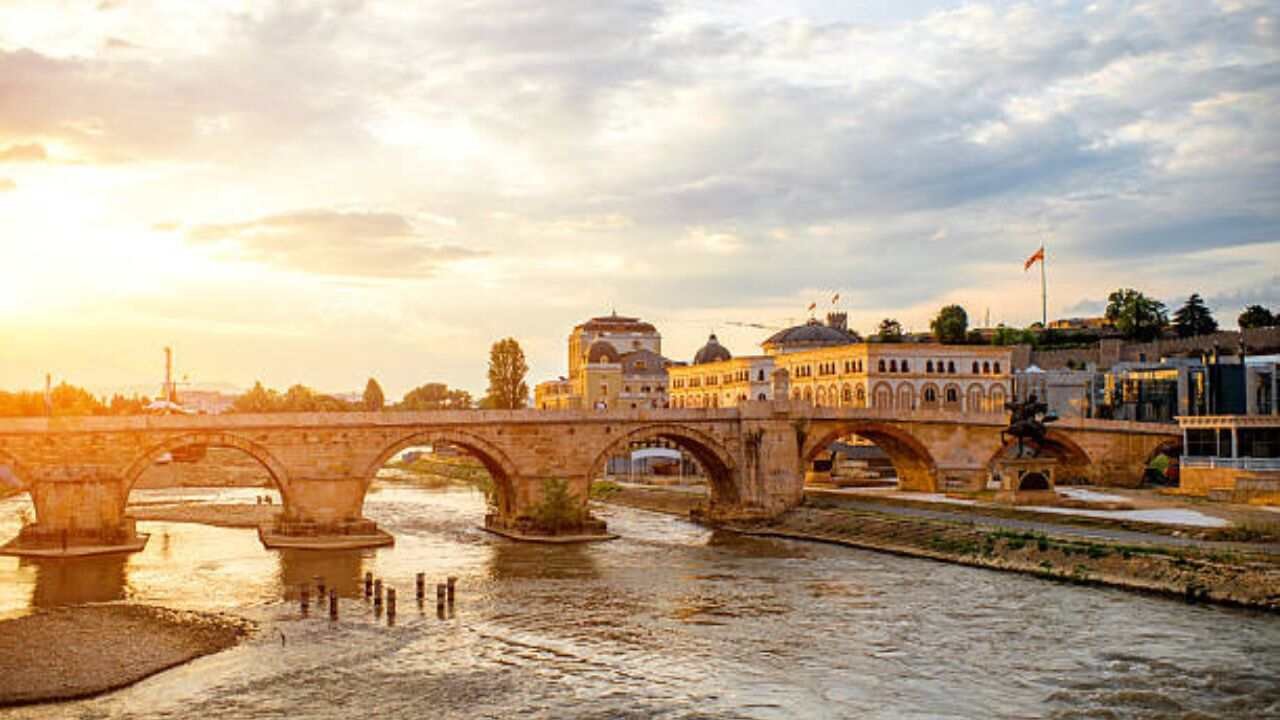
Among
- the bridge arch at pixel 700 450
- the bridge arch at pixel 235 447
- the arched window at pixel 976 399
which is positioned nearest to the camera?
the bridge arch at pixel 235 447

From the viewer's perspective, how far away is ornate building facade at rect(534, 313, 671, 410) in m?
130

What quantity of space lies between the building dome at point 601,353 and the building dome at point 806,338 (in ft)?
59.5

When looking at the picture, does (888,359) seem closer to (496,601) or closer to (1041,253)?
(1041,253)

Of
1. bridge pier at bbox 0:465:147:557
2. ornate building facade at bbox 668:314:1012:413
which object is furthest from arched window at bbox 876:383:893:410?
bridge pier at bbox 0:465:147:557

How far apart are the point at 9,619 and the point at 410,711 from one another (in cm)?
1687

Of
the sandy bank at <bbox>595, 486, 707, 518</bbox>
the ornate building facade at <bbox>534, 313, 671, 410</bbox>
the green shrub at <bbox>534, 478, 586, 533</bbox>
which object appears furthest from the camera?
the ornate building facade at <bbox>534, 313, 671, 410</bbox>

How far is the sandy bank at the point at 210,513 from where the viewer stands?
65.9 metres

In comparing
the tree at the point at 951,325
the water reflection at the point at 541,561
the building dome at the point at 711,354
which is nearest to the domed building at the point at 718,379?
the building dome at the point at 711,354

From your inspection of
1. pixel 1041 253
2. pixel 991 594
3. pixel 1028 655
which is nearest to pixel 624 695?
pixel 1028 655

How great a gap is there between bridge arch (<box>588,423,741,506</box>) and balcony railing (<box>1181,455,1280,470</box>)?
24.6m

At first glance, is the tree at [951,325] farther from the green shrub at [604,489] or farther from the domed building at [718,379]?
the green shrub at [604,489]

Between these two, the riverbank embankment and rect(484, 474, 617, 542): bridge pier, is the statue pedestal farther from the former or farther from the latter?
rect(484, 474, 617, 542): bridge pier

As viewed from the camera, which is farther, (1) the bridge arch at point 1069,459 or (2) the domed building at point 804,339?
(2) the domed building at point 804,339

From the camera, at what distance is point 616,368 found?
428 feet
